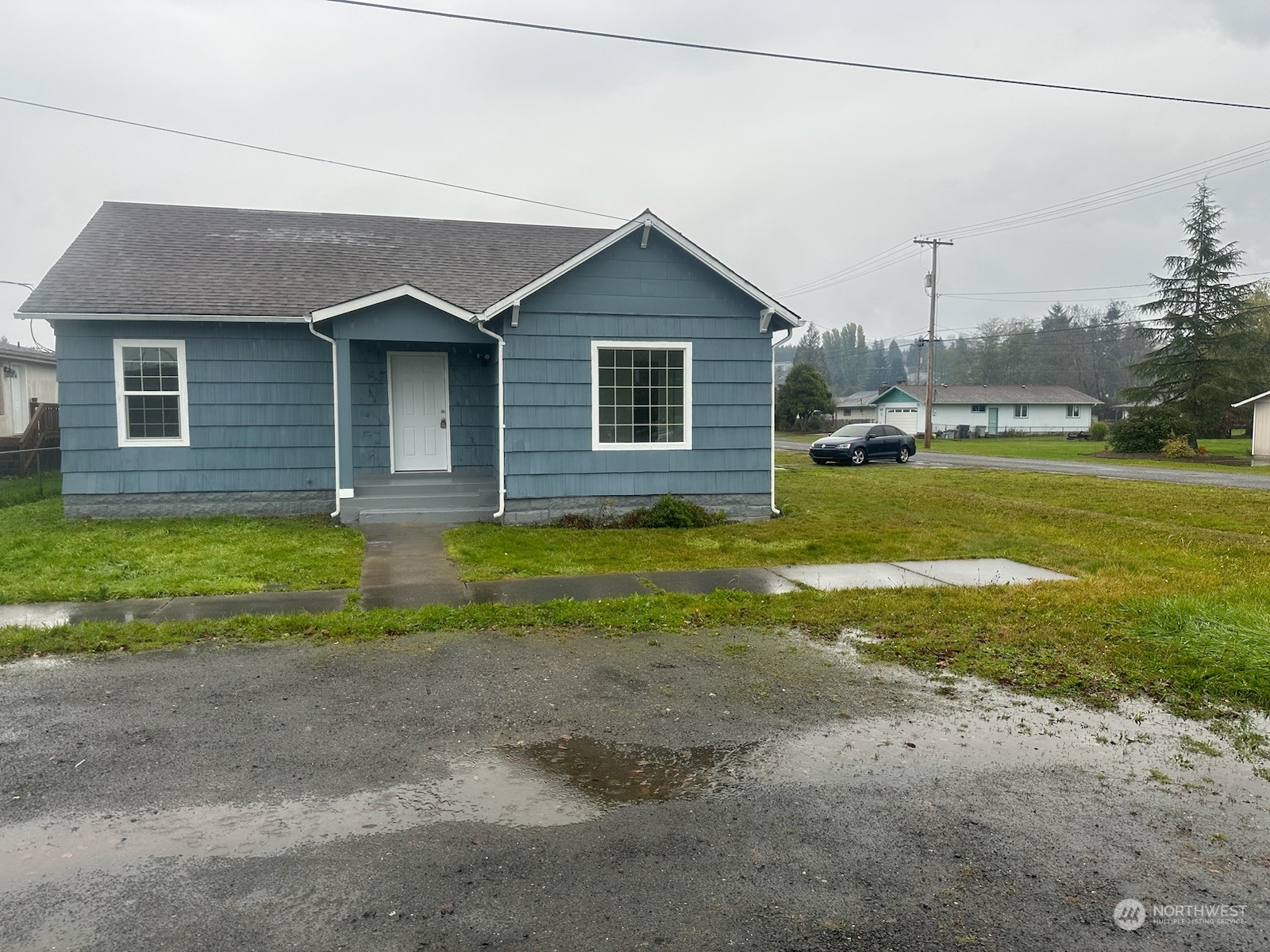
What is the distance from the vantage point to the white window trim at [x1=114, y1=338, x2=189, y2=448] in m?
12.9

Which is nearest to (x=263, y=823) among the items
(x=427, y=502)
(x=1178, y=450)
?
(x=427, y=502)

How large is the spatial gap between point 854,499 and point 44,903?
1539 centimetres

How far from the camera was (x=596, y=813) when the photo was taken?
384cm

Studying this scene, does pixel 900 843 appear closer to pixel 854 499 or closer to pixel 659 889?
pixel 659 889

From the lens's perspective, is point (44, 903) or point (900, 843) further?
point (900, 843)

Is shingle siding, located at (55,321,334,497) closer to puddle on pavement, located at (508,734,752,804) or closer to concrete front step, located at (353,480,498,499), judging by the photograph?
concrete front step, located at (353,480,498,499)

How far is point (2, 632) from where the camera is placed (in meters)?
6.51

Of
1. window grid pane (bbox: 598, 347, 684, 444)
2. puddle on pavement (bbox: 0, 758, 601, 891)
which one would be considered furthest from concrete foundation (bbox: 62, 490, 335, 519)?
puddle on pavement (bbox: 0, 758, 601, 891)

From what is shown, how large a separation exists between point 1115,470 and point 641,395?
69.6 feet

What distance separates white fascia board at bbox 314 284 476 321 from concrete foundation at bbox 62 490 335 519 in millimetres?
3200

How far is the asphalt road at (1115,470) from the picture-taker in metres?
22.5

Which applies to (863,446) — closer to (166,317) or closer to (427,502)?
(427,502)

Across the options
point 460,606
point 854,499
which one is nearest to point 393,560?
point 460,606

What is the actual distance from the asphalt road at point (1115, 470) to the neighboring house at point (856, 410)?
1383 inches
